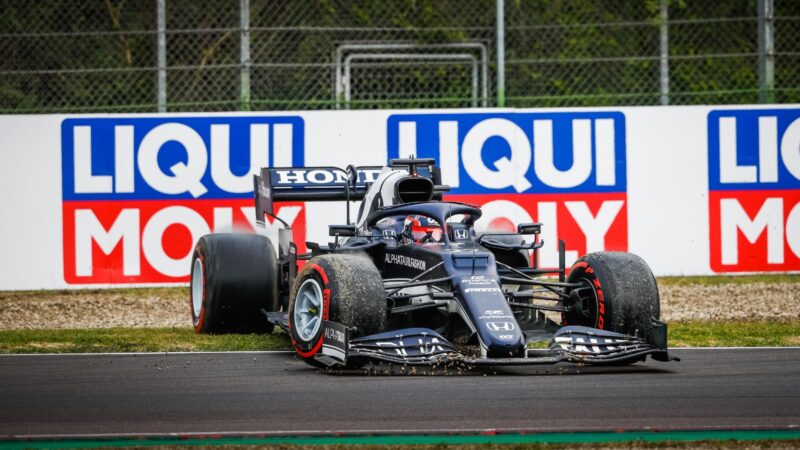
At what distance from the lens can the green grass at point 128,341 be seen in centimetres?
1024

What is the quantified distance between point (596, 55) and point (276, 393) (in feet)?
35.7

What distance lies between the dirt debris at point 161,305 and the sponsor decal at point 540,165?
3.72 ft

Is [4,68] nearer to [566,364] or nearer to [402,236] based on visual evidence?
[402,236]

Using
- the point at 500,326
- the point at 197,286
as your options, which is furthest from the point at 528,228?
the point at 197,286

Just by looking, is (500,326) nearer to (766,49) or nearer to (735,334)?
(735,334)

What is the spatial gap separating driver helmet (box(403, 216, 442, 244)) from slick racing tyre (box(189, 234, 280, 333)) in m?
1.63

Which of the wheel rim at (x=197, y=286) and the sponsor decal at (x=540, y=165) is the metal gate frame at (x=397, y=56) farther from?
the wheel rim at (x=197, y=286)

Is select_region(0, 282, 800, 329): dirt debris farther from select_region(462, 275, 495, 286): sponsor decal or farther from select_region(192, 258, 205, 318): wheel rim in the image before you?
select_region(462, 275, 495, 286): sponsor decal

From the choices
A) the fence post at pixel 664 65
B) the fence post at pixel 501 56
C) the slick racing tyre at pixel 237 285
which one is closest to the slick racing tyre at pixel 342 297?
the slick racing tyre at pixel 237 285

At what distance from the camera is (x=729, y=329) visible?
11469mm

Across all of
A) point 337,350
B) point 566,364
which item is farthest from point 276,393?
point 566,364

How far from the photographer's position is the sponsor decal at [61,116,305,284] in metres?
14.8

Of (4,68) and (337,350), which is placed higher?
(4,68)

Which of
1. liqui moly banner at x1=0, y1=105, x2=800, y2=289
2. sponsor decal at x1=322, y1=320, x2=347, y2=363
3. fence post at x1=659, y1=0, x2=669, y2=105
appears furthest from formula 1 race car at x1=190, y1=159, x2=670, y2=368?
fence post at x1=659, y1=0, x2=669, y2=105
